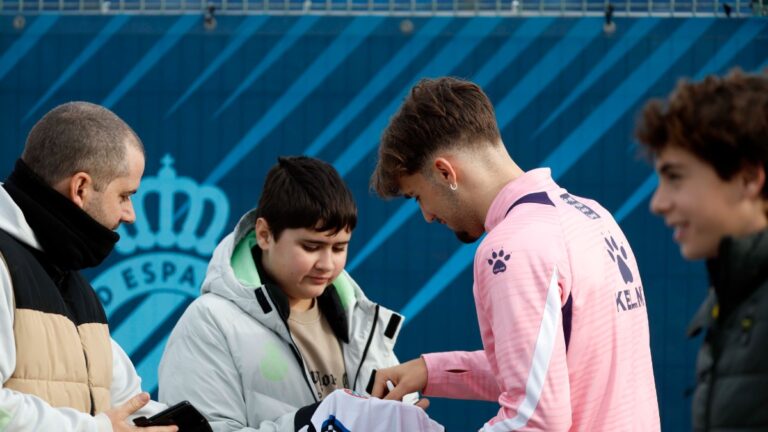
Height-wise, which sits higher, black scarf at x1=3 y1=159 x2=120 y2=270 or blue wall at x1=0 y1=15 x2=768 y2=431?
blue wall at x1=0 y1=15 x2=768 y2=431

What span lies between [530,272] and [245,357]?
1.02m

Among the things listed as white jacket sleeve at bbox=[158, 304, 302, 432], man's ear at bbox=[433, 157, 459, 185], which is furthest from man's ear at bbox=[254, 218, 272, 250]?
man's ear at bbox=[433, 157, 459, 185]

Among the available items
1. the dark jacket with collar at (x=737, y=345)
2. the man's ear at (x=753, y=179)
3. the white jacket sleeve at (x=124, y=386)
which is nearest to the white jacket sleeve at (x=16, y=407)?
the white jacket sleeve at (x=124, y=386)

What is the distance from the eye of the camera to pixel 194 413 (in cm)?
284

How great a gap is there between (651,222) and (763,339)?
4.78 m

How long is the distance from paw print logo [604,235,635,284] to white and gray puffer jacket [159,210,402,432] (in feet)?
2.74

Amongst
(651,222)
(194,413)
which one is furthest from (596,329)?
(651,222)

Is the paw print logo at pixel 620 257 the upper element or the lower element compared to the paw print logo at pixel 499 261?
upper

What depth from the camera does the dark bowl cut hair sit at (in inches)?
126

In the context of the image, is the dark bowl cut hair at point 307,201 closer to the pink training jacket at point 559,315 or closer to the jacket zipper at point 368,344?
the jacket zipper at point 368,344

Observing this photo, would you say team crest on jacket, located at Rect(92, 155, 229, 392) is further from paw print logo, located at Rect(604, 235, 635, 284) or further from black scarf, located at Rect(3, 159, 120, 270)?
paw print logo, located at Rect(604, 235, 635, 284)

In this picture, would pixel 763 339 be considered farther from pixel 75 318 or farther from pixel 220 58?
pixel 220 58

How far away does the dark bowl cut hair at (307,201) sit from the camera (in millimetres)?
3211

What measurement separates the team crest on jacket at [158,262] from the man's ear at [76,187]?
3.72 metres
